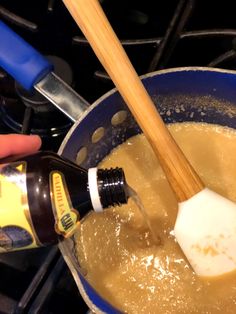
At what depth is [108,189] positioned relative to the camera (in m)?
0.59

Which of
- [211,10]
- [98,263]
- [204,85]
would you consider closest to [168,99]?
[204,85]

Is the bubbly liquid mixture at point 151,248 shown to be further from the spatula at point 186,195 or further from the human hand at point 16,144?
the human hand at point 16,144

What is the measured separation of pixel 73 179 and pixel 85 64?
37 cm

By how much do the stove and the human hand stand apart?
0.41 ft

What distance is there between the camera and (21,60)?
76 cm

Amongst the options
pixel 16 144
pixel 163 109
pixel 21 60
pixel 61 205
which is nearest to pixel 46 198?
pixel 61 205

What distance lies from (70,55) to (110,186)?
41 centimetres

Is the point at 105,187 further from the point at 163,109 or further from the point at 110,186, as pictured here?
the point at 163,109

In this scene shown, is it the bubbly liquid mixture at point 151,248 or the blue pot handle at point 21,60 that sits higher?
the blue pot handle at point 21,60

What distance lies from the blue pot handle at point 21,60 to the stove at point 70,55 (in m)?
0.09

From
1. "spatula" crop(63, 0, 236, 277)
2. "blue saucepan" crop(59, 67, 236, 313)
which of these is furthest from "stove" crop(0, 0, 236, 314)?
"spatula" crop(63, 0, 236, 277)

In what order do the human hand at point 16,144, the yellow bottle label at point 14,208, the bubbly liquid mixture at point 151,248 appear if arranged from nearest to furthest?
the yellow bottle label at point 14,208 < the human hand at point 16,144 < the bubbly liquid mixture at point 151,248

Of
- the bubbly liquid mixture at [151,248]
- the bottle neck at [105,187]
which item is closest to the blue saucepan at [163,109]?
the bubbly liquid mixture at [151,248]

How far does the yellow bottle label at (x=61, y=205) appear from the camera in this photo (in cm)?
58
